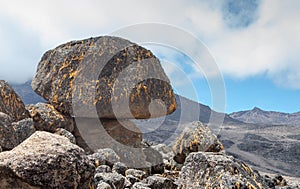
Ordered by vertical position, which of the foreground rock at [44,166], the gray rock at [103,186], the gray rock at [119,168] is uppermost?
the foreground rock at [44,166]

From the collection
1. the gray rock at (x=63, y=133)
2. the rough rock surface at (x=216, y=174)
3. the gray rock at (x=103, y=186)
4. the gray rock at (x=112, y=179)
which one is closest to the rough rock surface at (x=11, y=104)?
the gray rock at (x=63, y=133)

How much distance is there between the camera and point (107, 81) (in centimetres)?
1091

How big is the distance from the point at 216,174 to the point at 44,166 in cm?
253

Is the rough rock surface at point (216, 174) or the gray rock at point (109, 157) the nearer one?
the rough rock surface at point (216, 174)

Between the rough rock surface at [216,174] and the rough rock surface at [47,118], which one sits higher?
the rough rock surface at [216,174]

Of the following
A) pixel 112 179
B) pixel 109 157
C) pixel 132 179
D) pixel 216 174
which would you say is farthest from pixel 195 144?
pixel 216 174

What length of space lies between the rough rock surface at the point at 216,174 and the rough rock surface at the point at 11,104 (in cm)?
698

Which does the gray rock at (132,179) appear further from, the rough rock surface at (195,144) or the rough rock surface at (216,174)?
the rough rock surface at (195,144)

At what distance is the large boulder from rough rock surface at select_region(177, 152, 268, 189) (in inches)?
254

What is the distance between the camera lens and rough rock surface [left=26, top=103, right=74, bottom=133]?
10.2 metres

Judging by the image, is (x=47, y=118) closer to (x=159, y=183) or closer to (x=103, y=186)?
(x=159, y=183)

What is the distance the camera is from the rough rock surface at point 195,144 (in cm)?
1148

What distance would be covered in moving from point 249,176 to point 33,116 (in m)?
8.60

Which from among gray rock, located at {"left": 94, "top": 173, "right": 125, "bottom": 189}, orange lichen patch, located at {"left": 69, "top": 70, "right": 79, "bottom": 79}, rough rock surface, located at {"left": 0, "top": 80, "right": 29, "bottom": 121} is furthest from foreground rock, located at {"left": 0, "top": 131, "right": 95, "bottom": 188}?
orange lichen patch, located at {"left": 69, "top": 70, "right": 79, "bottom": 79}
